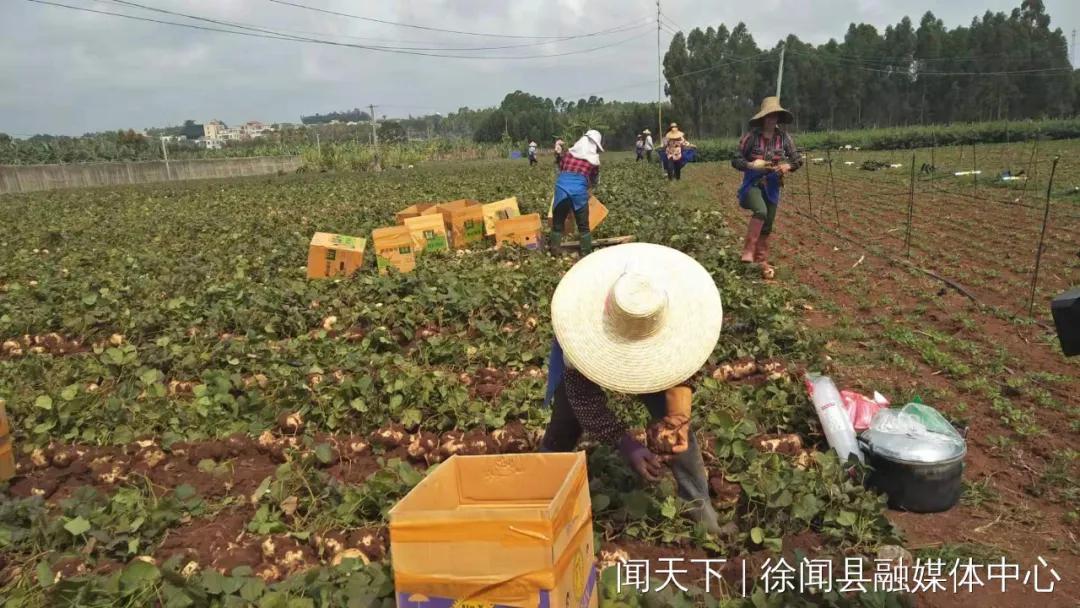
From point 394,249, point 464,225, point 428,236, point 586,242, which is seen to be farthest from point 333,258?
point 586,242

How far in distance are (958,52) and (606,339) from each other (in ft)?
229

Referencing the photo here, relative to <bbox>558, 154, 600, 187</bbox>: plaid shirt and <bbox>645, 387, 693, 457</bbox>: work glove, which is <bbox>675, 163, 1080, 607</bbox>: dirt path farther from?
<bbox>558, 154, 600, 187</bbox>: plaid shirt

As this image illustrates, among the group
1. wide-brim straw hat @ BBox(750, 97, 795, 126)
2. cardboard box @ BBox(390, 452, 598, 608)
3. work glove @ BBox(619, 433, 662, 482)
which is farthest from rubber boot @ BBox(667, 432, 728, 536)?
wide-brim straw hat @ BBox(750, 97, 795, 126)

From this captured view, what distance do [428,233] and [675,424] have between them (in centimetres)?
633

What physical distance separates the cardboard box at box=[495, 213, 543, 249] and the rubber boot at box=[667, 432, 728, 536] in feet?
19.7

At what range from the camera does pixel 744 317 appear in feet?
16.9

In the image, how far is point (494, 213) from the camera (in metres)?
9.12

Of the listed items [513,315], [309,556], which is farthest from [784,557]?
[513,315]

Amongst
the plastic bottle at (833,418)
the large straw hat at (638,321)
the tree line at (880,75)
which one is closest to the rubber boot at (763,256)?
the plastic bottle at (833,418)

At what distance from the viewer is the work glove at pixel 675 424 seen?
99.7 inches

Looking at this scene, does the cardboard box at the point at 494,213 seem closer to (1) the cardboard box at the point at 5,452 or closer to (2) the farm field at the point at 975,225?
(2) the farm field at the point at 975,225

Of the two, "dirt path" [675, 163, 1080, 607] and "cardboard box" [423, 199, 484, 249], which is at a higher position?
"cardboard box" [423, 199, 484, 249]

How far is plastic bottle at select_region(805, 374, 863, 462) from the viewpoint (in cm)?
324

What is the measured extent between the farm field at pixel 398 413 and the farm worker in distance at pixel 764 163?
53 cm
